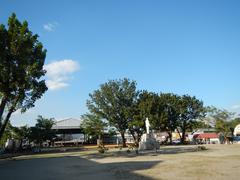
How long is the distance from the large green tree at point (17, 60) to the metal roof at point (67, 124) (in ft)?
162

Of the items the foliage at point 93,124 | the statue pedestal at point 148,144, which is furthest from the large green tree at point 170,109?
the statue pedestal at point 148,144

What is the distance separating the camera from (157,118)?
2635 inches

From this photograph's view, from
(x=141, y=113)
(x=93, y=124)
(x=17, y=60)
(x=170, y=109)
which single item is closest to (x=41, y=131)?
(x=93, y=124)

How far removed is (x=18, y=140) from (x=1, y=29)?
4436cm

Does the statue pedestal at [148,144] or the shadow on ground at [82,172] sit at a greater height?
the statue pedestal at [148,144]

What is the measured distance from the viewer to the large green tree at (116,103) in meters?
69.8

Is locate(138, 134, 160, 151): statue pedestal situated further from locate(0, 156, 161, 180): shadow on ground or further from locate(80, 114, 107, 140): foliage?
locate(80, 114, 107, 140): foliage

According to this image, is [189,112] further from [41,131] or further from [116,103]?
[41,131]

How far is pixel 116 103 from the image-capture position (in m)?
70.4

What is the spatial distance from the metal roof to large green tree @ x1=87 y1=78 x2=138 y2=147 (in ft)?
41.1

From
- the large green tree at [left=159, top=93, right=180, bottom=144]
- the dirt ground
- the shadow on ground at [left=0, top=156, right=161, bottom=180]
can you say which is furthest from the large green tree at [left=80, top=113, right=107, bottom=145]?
the shadow on ground at [left=0, top=156, right=161, bottom=180]

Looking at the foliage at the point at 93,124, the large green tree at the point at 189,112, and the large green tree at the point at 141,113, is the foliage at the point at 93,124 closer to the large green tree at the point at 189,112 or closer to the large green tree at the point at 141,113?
the large green tree at the point at 141,113

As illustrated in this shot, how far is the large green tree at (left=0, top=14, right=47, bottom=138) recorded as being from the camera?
98.6 ft

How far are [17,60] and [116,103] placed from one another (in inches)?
1630
